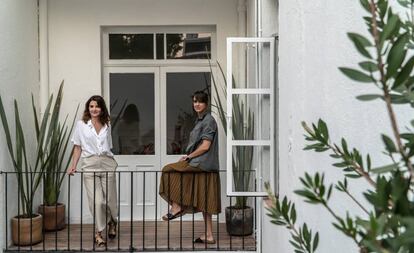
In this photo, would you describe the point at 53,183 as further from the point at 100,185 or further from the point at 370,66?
the point at 370,66

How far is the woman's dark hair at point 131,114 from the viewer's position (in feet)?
22.5

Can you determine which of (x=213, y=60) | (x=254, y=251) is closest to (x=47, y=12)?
(x=213, y=60)

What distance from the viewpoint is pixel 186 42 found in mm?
6797

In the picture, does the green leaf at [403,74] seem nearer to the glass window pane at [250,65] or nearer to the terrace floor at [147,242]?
the glass window pane at [250,65]

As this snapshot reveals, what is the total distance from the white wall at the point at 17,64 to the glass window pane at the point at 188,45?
1590 mm

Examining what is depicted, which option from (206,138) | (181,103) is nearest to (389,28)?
(206,138)

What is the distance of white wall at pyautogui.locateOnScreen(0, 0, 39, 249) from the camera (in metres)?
5.32

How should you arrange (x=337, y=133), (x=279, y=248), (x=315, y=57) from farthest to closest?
(x=279, y=248) < (x=315, y=57) < (x=337, y=133)

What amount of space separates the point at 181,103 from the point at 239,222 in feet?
5.88

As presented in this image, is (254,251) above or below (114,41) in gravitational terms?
below

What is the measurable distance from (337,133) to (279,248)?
1873 millimetres

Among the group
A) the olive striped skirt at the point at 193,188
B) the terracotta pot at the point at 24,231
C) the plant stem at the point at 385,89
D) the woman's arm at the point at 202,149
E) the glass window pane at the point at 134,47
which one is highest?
the glass window pane at the point at 134,47

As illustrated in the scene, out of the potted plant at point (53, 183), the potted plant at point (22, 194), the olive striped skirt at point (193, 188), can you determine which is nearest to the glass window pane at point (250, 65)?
the olive striped skirt at point (193, 188)

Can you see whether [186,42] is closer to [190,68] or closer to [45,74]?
[190,68]
